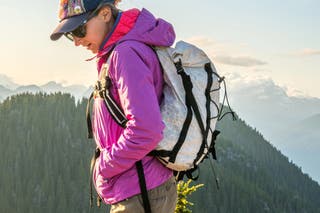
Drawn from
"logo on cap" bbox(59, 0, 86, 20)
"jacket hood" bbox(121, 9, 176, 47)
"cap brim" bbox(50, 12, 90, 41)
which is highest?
"logo on cap" bbox(59, 0, 86, 20)

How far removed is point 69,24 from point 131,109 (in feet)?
3.48

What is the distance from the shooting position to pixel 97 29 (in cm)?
498

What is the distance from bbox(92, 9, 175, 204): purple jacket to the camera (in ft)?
14.9

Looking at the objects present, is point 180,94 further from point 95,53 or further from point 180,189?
point 180,189

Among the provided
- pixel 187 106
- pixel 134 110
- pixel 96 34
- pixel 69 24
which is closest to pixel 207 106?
pixel 187 106

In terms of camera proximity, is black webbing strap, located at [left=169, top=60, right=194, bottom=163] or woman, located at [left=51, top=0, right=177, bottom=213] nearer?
woman, located at [left=51, top=0, right=177, bottom=213]

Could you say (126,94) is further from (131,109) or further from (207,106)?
(207,106)

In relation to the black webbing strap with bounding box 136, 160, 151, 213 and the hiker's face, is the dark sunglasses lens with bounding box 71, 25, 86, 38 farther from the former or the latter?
the black webbing strap with bounding box 136, 160, 151, 213

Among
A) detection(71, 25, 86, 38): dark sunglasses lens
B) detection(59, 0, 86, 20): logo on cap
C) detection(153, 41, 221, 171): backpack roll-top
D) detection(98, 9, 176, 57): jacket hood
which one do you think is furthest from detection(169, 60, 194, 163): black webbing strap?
detection(59, 0, 86, 20): logo on cap

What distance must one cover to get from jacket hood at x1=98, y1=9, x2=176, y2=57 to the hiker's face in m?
0.09

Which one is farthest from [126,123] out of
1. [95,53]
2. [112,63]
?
[95,53]

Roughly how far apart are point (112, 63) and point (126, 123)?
0.58 metres

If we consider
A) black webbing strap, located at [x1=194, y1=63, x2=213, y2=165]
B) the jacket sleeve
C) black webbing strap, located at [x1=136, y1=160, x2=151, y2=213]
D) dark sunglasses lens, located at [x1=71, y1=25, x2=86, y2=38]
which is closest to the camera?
the jacket sleeve

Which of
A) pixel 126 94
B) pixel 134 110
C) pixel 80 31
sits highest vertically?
pixel 80 31
